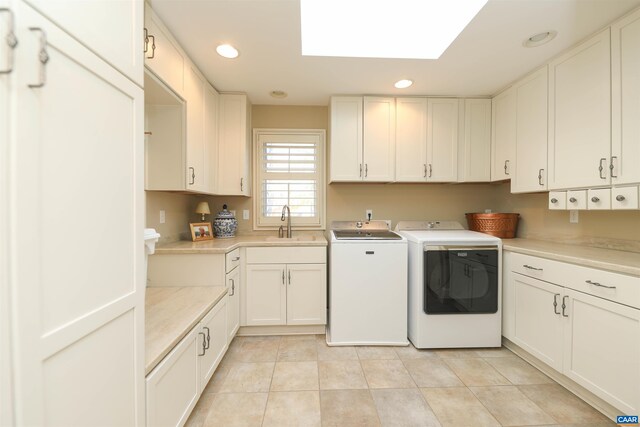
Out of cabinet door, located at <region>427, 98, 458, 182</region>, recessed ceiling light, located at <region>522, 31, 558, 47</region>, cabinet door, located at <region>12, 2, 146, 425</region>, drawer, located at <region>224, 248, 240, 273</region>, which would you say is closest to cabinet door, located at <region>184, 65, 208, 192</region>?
drawer, located at <region>224, 248, 240, 273</region>

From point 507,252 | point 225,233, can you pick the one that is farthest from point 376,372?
point 225,233

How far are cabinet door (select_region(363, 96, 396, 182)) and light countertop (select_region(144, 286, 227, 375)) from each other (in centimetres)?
179

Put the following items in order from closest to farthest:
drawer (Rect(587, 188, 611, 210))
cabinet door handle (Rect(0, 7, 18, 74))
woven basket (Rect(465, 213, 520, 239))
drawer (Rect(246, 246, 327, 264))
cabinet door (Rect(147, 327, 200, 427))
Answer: cabinet door handle (Rect(0, 7, 18, 74)) → cabinet door (Rect(147, 327, 200, 427)) → drawer (Rect(587, 188, 611, 210)) → drawer (Rect(246, 246, 327, 264)) → woven basket (Rect(465, 213, 520, 239))

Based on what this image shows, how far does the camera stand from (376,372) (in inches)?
75.0

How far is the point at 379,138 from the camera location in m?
2.61

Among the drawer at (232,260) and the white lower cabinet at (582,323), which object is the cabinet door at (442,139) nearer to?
the white lower cabinet at (582,323)

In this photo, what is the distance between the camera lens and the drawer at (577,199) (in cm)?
177

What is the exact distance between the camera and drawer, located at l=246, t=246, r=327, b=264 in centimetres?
237

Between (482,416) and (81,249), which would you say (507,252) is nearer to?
(482,416)

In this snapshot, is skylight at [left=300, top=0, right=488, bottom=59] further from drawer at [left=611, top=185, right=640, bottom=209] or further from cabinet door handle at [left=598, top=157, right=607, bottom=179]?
drawer at [left=611, top=185, right=640, bottom=209]

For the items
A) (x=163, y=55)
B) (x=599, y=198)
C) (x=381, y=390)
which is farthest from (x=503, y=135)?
(x=163, y=55)

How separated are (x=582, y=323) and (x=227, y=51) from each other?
299 cm

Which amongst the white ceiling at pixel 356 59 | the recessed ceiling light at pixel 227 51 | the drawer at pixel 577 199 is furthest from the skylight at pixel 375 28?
the drawer at pixel 577 199

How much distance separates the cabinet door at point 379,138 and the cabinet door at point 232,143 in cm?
125
